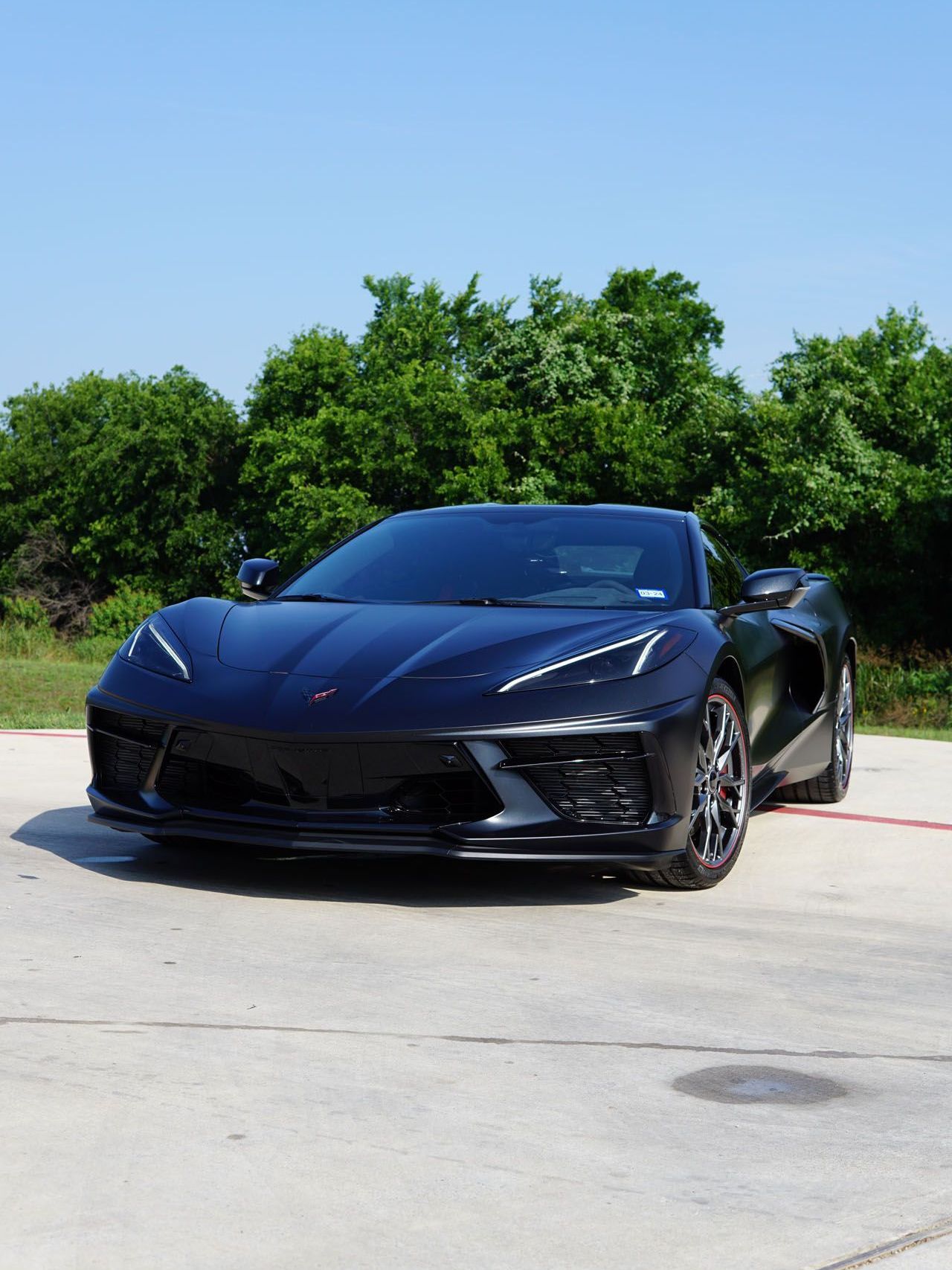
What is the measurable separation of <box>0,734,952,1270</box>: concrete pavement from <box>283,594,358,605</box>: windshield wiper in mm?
993

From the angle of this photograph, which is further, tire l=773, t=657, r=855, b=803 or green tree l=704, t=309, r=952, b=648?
green tree l=704, t=309, r=952, b=648

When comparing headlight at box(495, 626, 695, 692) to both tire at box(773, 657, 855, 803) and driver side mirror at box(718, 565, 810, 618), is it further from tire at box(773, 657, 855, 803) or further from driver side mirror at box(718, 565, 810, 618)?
tire at box(773, 657, 855, 803)

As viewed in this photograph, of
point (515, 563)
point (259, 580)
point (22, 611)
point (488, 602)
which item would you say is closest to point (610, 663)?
point (488, 602)

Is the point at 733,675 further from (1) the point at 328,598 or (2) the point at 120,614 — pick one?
(2) the point at 120,614

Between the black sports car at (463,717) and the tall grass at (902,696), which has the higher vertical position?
the black sports car at (463,717)

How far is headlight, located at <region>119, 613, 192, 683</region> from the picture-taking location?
5.34m

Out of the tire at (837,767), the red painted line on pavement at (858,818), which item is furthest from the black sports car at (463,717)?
the tire at (837,767)

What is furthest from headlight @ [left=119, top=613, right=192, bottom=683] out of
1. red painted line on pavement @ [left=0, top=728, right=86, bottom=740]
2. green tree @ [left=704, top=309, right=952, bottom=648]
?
green tree @ [left=704, top=309, right=952, bottom=648]

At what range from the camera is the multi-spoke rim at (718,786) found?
5.43m

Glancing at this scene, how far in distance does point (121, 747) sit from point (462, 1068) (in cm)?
245

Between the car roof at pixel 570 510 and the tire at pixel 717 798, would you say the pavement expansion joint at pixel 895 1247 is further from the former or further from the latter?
the car roof at pixel 570 510

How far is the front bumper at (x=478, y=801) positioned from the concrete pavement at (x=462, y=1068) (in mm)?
226

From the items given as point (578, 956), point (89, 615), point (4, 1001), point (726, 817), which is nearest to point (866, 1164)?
point (578, 956)

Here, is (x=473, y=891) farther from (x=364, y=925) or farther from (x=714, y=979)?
(x=714, y=979)
